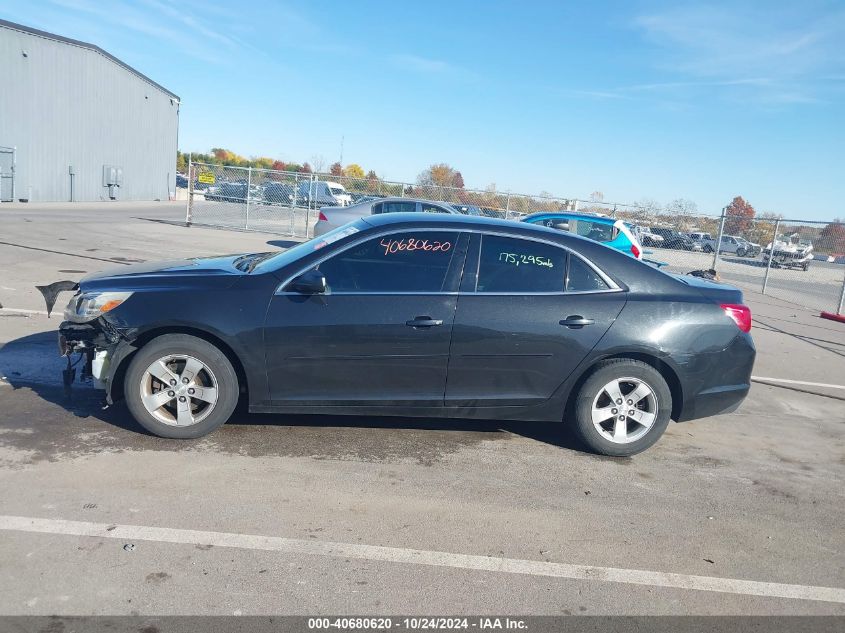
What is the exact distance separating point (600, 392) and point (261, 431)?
250 cm

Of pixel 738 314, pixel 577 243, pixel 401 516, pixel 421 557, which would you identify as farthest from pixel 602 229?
pixel 421 557

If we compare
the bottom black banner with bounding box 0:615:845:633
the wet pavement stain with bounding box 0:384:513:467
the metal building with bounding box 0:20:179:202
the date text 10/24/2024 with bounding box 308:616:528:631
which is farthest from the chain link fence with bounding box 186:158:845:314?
the date text 10/24/2024 with bounding box 308:616:528:631

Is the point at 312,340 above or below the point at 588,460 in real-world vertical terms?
above

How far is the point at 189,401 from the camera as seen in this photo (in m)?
4.78

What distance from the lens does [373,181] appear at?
23625 mm

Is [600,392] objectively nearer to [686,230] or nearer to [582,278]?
[582,278]

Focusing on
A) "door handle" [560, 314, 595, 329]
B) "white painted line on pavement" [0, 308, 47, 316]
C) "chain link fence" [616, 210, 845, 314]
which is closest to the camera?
"door handle" [560, 314, 595, 329]

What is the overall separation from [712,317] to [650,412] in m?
0.85

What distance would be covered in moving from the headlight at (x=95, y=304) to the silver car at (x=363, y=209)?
39.0 ft

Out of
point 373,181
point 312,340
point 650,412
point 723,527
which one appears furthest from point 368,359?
point 373,181

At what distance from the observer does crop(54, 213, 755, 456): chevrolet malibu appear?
4746mm

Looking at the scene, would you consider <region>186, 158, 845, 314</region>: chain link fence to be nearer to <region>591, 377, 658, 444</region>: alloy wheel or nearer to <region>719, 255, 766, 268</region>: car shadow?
<region>719, 255, 766, 268</region>: car shadow

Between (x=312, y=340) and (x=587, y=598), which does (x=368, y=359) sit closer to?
(x=312, y=340)

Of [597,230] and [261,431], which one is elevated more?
[597,230]
